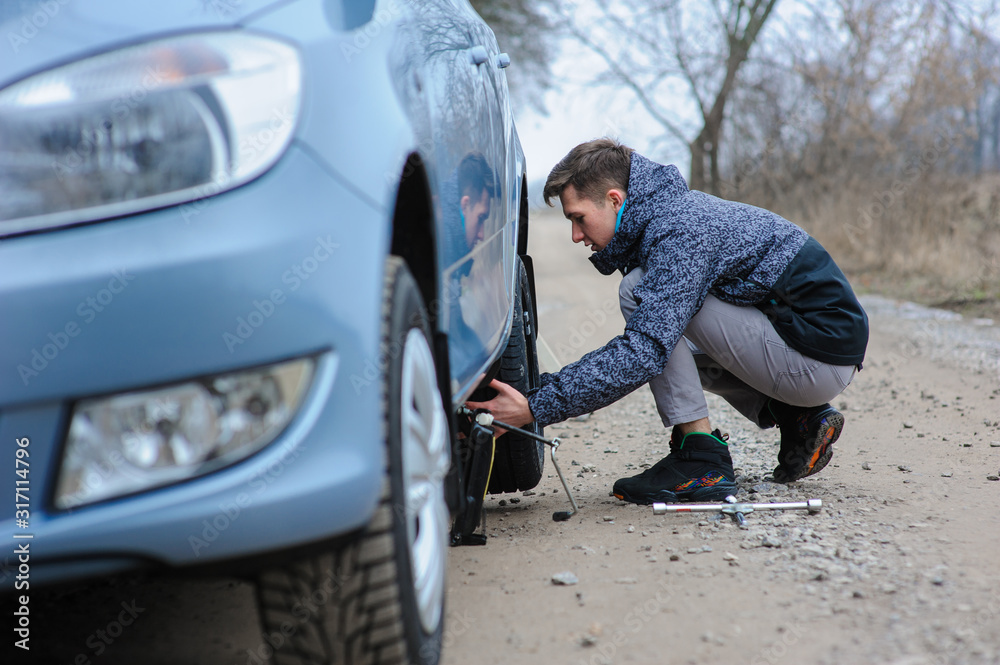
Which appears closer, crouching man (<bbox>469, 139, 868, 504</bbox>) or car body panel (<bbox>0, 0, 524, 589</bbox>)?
car body panel (<bbox>0, 0, 524, 589</bbox>)

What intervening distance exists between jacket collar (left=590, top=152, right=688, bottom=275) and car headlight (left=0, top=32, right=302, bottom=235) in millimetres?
1795

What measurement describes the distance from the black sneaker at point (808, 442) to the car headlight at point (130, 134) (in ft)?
7.71

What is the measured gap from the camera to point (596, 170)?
2.88m

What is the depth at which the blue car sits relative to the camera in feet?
3.61

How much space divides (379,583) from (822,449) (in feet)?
7.03

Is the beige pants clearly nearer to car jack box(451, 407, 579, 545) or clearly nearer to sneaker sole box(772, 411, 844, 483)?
sneaker sole box(772, 411, 844, 483)

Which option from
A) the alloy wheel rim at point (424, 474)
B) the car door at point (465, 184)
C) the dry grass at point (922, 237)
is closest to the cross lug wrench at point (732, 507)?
the car door at point (465, 184)

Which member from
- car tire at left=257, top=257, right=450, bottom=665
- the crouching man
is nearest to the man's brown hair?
the crouching man

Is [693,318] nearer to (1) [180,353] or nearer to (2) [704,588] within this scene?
(2) [704,588]

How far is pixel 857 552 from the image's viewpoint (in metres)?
2.19

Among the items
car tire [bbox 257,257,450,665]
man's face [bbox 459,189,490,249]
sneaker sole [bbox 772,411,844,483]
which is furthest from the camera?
sneaker sole [bbox 772,411,844,483]

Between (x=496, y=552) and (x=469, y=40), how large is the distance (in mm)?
1455

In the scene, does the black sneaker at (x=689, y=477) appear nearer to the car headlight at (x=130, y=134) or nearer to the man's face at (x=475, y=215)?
the man's face at (x=475, y=215)

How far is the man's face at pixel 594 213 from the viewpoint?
289cm
